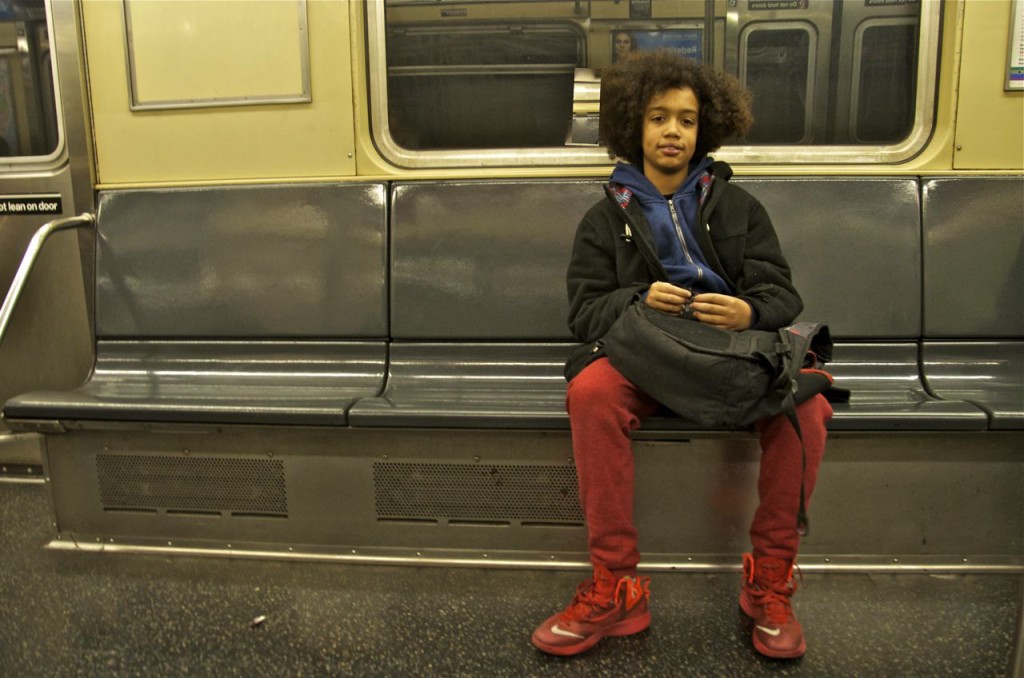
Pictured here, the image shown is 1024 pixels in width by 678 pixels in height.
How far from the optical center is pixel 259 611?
6.98ft

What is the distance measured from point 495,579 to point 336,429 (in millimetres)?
667

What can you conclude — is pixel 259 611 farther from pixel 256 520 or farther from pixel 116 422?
pixel 116 422

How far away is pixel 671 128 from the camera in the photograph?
6.77ft

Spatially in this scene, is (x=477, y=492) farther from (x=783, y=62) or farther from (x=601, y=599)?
(x=783, y=62)

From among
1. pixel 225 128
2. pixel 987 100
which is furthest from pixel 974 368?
pixel 225 128

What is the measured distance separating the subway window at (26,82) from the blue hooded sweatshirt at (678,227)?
2.33 metres

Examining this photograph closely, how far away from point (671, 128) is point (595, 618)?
1.32 metres

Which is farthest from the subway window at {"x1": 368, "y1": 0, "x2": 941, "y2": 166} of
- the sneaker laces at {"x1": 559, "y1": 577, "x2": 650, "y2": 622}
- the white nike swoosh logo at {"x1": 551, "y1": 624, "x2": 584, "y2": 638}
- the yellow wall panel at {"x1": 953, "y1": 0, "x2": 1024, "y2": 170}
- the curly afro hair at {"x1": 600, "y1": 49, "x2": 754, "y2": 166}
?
the white nike swoosh logo at {"x1": 551, "y1": 624, "x2": 584, "y2": 638}

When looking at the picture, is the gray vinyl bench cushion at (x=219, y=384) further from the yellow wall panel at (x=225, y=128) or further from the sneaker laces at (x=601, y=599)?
the sneaker laces at (x=601, y=599)

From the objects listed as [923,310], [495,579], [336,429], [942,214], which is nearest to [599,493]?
[495,579]

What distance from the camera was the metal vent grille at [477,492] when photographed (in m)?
2.29

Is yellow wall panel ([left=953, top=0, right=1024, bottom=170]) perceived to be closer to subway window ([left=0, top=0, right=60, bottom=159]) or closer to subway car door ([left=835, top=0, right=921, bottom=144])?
subway car door ([left=835, top=0, right=921, bottom=144])

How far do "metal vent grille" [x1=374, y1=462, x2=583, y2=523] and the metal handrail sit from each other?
48.3 inches

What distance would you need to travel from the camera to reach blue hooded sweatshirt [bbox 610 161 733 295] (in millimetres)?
2070
